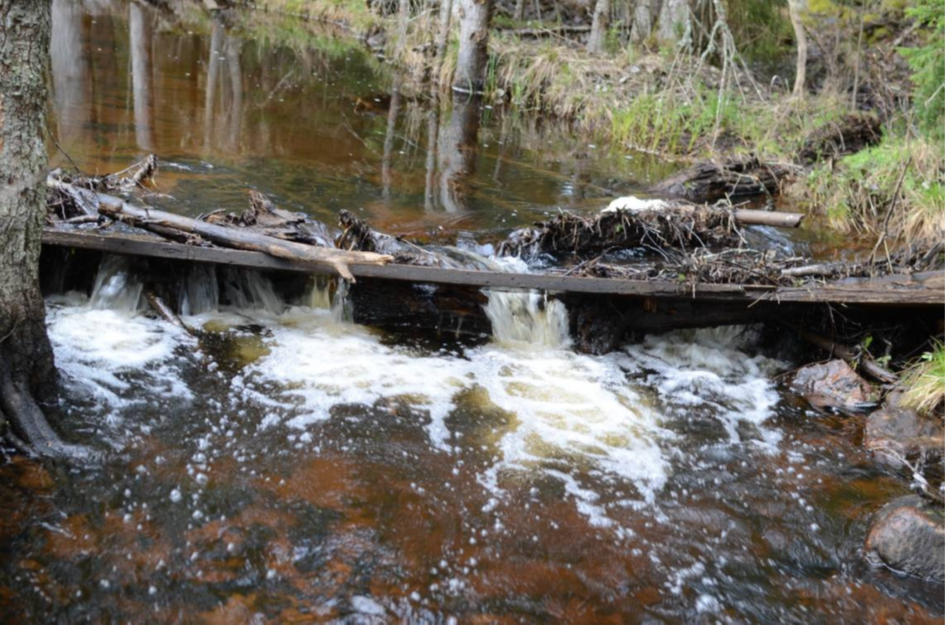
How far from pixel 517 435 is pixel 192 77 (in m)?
10.9

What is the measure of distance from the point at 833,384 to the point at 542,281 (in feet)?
7.56

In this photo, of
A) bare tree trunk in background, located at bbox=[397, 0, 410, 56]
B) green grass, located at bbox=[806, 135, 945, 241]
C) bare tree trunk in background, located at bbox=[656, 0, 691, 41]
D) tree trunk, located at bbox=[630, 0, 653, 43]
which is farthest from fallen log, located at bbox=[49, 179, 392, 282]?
tree trunk, located at bbox=[630, 0, 653, 43]

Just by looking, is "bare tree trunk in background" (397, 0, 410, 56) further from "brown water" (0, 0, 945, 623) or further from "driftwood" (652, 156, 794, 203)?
"brown water" (0, 0, 945, 623)

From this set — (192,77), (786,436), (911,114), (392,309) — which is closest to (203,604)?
(392,309)

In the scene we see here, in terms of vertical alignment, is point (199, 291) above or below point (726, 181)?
below

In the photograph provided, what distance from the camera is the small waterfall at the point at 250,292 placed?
595 cm

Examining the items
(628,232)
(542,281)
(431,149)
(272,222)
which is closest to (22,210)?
(272,222)

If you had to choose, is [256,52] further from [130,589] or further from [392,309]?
[130,589]

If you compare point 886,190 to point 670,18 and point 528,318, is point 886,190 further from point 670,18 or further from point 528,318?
point 670,18

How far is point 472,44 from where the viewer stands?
51.1ft

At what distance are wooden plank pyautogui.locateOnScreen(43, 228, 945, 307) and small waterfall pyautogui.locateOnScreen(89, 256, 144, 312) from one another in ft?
1.32

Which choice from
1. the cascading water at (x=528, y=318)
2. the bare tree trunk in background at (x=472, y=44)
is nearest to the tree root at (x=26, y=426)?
the cascading water at (x=528, y=318)

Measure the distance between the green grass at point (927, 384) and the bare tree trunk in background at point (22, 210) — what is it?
5141mm

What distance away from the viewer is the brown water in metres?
3.37
